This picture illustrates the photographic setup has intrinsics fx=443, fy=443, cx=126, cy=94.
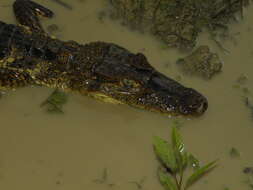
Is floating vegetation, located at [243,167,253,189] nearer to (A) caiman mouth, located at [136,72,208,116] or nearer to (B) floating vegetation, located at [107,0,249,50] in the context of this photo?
(A) caiman mouth, located at [136,72,208,116]

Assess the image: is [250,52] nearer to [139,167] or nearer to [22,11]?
[139,167]

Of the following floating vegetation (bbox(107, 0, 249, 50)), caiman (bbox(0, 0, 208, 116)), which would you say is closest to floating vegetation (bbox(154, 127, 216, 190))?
caiman (bbox(0, 0, 208, 116))

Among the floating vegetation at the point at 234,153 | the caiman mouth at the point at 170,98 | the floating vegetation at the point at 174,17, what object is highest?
the floating vegetation at the point at 174,17

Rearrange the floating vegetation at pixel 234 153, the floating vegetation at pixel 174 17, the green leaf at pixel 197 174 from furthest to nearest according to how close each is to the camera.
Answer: the floating vegetation at pixel 174 17 → the floating vegetation at pixel 234 153 → the green leaf at pixel 197 174

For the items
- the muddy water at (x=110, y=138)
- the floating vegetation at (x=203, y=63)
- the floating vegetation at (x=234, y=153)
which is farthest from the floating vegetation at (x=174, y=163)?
the floating vegetation at (x=203, y=63)

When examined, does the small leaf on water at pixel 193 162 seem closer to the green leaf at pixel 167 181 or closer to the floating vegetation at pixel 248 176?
the green leaf at pixel 167 181

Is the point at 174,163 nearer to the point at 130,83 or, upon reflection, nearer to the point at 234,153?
the point at 234,153

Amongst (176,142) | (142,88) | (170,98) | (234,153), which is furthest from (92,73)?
(234,153)
